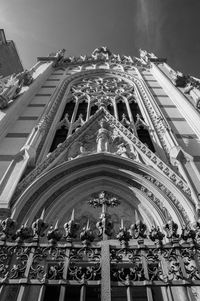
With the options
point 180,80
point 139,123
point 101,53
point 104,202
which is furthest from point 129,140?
point 101,53

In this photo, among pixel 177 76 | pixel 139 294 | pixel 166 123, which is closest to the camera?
pixel 139 294

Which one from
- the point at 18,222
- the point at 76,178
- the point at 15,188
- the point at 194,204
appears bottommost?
the point at 18,222

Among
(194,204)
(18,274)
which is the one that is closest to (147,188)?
(194,204)

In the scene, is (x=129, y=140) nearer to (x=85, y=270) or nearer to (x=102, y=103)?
(x=102, y=103)

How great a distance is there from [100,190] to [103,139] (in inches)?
71.3

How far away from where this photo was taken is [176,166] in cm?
585


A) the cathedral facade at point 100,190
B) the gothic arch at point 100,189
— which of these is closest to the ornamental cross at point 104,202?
the cathedral facade at point 100,190

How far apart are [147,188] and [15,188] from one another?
9.89 ft

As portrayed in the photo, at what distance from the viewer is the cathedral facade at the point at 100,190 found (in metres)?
2.88

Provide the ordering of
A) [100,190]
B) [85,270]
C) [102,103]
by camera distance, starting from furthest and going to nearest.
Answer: [102,103], [100,190], [85,270]

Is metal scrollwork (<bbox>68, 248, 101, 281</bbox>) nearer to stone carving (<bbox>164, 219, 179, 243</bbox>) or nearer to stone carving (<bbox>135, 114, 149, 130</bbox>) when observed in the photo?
stone carving (<bbox>164, 219, 179, 243</bbox>)

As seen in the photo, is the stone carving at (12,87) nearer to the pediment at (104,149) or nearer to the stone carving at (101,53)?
the pediment at (104,149)

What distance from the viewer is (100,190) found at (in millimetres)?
5938

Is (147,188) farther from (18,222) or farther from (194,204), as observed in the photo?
(18,222)
